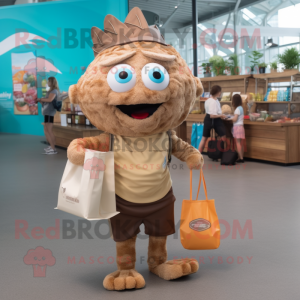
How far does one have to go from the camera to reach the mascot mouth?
86.4 inches

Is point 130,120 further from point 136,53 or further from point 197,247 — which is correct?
point 197,247

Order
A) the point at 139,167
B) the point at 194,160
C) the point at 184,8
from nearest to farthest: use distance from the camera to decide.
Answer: the point at 139,167, the point at 194,160, the point at 184,8

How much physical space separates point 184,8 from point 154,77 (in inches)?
396

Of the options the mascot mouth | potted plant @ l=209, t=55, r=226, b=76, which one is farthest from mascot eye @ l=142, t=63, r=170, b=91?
potted plant @ l=209, t=55, r=226, b=76

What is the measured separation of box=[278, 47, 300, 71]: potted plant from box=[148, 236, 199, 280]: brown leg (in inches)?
216

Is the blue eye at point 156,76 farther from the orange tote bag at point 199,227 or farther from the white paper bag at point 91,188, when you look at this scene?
the orange tote bag at point 199,227

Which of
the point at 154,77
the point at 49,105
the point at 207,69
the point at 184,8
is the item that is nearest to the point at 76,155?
the point at 154,77

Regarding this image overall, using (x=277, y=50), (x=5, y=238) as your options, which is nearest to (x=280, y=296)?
(x=5, y=238)

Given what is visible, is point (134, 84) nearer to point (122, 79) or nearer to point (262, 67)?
point (122, 79)

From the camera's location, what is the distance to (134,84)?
6.98ft

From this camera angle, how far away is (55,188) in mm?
5160

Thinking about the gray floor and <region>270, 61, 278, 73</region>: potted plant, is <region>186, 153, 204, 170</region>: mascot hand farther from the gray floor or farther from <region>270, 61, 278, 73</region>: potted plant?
<region>270, 61, 278, 73</region>: potted plant

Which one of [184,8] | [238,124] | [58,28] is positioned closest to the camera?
[238,124]

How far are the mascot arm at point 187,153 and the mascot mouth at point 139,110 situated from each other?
1.19ft
